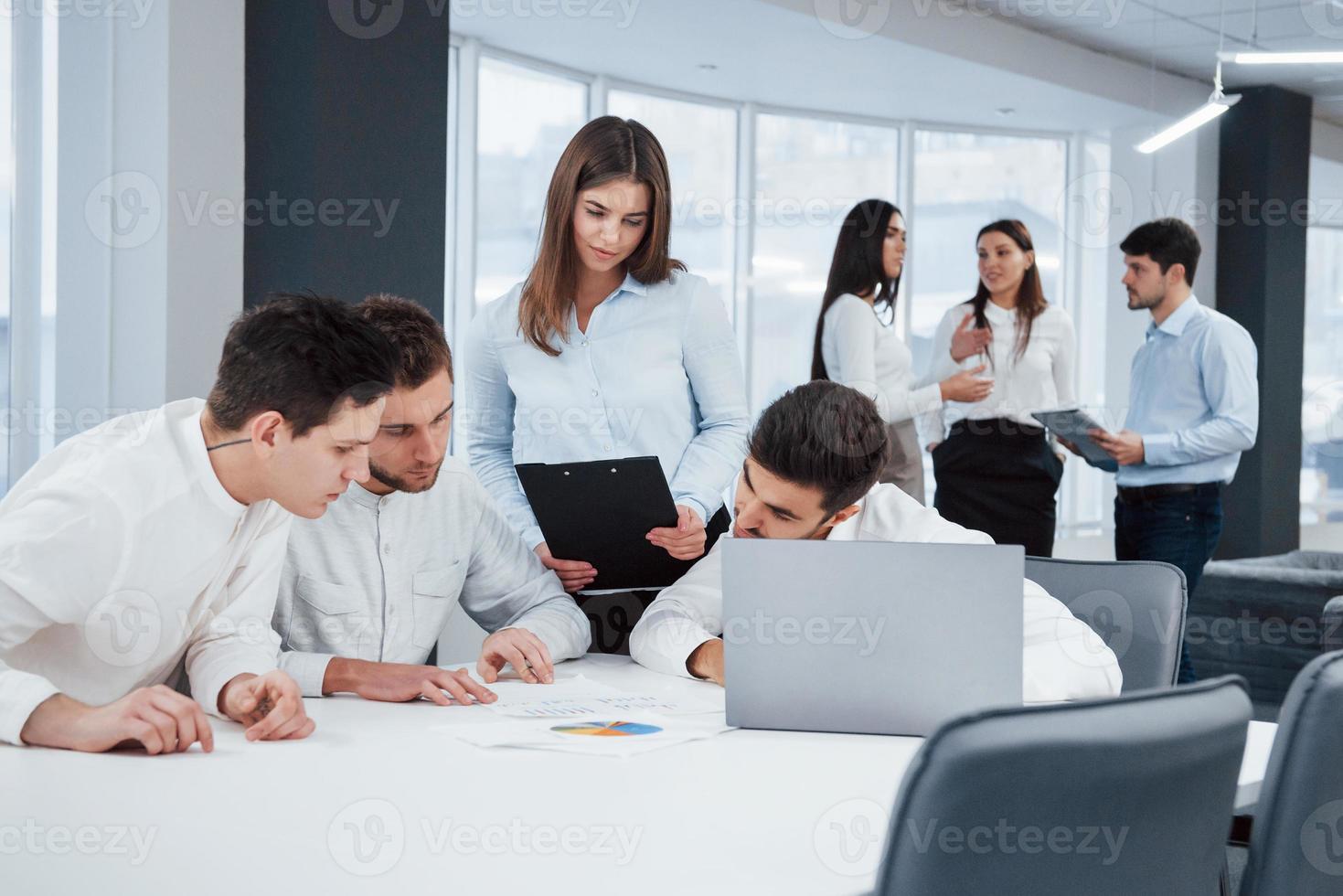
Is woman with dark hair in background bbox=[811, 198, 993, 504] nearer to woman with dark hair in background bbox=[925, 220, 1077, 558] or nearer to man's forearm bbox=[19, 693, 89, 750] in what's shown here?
woman with dark hair in background bbox=[925, 220, 1077, 558]

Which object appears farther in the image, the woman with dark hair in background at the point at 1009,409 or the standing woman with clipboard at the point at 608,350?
the woman with dark hair in background at the point at 1009,409

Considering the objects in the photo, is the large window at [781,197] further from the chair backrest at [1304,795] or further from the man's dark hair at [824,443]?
the chair backrest at [1304,795]

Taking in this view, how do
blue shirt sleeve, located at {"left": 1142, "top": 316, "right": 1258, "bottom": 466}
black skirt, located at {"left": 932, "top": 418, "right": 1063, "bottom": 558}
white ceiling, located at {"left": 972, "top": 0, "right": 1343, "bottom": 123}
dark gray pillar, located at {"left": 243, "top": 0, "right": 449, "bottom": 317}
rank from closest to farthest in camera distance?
dark gray pillar, located at {"left": 243, "top": 0, "right": 449, "bottom": 317}, blue shirt sleeve, located at {"left": 1142, "top": 316, "right": 1258, "bottom": 466}, black skirt, located at {"left": 932, "top": 418, "right": 1063, "bottom": 558}, white ceiling, located at {"left": 972, "top": 0, "right": 1343, "bottom": 123}

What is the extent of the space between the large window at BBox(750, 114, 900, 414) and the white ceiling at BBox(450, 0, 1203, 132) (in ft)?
0.65

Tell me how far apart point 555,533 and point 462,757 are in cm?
80

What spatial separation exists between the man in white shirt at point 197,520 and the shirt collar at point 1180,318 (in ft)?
10.2

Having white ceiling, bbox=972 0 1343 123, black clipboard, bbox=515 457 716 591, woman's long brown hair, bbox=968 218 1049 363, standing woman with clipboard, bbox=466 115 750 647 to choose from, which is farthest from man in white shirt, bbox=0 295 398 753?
white ceiling, bbox=972 0 1343 123

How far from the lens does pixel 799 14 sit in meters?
5.39

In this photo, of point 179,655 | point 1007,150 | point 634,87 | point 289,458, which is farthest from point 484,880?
point 1007,150

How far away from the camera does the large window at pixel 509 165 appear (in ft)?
18.6

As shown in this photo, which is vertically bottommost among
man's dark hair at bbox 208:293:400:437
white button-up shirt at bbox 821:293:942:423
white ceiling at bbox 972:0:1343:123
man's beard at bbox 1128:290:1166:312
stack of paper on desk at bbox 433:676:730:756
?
stack of paper on desk at bbox 433:676:730:756

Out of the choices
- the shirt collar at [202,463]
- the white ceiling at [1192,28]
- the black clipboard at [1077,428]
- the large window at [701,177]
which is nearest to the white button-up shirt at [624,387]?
the shirt collar at [202,463]

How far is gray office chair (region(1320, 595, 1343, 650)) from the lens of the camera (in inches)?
173

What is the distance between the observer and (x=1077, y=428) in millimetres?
3961
